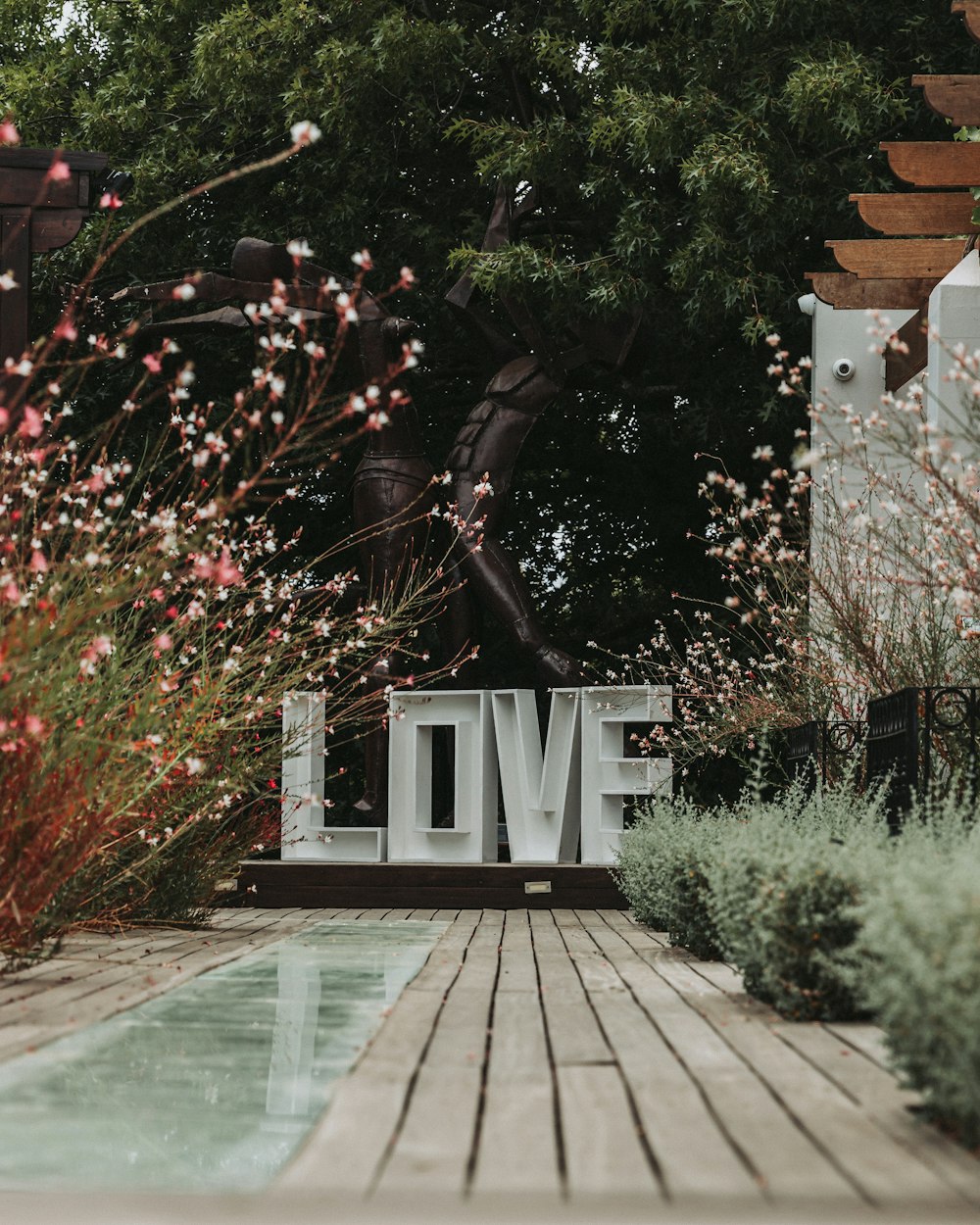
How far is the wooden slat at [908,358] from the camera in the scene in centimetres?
936

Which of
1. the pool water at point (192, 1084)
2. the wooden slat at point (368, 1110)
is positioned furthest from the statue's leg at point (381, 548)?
the wooden slat at point (368, 1110)

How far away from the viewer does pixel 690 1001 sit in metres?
4.73

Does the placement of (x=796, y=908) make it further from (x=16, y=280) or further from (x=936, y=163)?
(x=16, y=280)

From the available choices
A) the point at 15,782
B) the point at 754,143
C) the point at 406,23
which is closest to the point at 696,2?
the point at 754,143

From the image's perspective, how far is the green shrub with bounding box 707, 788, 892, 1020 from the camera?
4043mm

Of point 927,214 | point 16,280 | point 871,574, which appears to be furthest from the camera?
point 927,214

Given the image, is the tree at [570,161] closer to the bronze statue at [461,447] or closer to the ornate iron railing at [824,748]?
the bronze statue at [461,447]

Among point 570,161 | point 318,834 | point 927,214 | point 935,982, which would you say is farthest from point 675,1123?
point 570,161

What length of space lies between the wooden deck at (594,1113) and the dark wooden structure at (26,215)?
13.6 ft

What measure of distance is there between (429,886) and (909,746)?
5.23 metres

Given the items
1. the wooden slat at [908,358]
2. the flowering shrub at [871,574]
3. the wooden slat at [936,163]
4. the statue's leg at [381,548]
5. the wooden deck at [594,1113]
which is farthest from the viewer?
the statue's leg at [381,548]

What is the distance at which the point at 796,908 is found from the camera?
13.4ft

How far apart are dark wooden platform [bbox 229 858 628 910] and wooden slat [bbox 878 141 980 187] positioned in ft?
15.0

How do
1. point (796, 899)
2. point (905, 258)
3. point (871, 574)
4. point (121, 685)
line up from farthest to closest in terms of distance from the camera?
point (905, 258) < point (871, 574) < point (121, 685) < point (796, 899)
